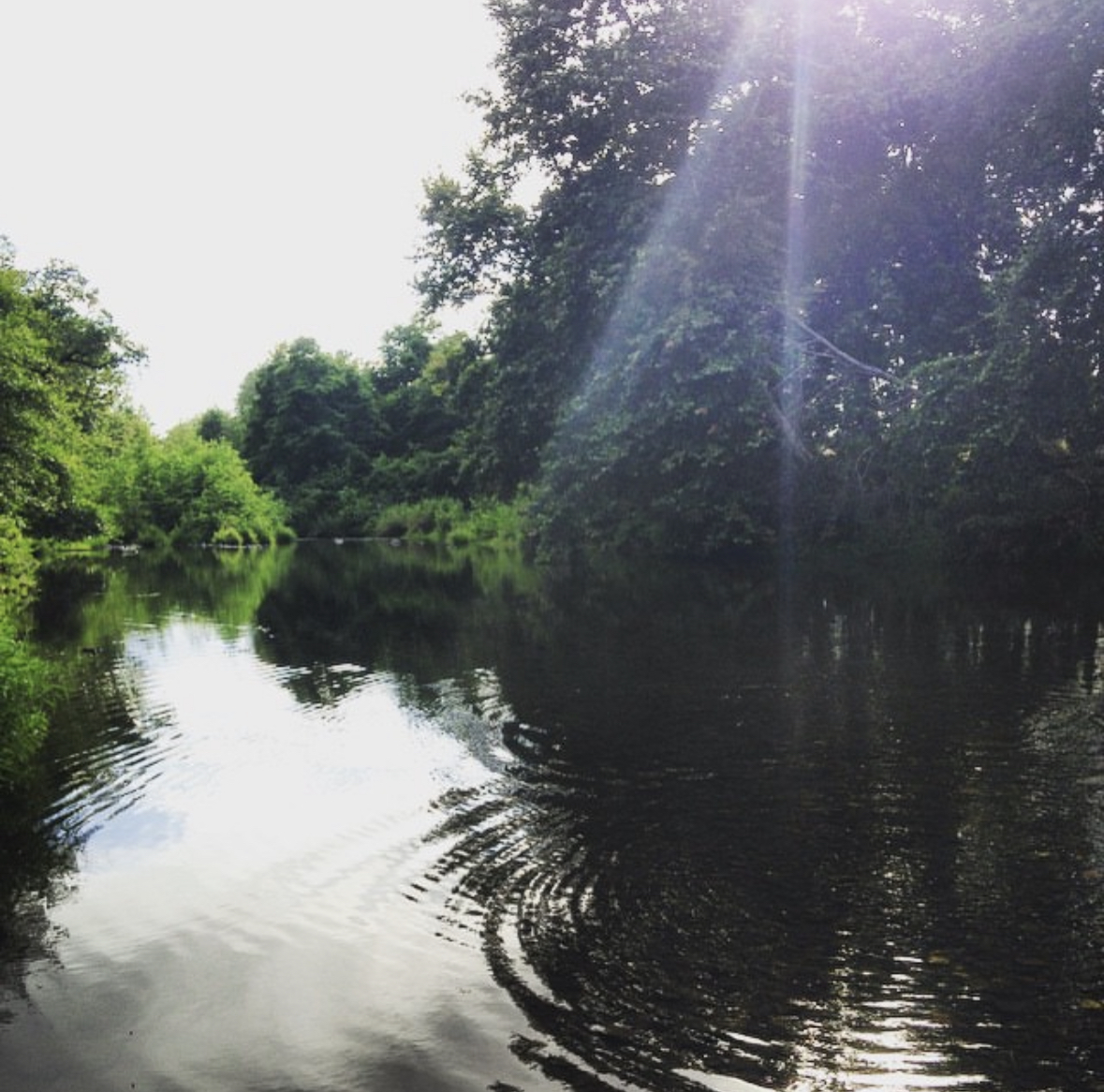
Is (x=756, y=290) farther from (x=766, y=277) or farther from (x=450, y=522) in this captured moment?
(x=450, y=522)

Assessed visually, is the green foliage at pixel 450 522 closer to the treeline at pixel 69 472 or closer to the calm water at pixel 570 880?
the treeline at pixel 69 472

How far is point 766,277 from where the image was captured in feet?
87.8

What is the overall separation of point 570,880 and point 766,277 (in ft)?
74.2

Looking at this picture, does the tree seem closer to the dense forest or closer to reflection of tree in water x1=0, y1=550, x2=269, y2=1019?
the dense forest

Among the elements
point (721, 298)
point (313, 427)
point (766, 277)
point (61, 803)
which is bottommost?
point (61, 803)

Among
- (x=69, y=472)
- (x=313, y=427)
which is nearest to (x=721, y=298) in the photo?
(x=69, y=472)

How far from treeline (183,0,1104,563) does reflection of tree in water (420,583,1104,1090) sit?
1358cm

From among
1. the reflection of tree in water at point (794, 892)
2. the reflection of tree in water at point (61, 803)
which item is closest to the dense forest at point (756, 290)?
the reflection of tree in water at point (61, 803)

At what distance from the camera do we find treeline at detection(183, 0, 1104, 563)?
24609 millimetres

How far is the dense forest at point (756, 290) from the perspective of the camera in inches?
938

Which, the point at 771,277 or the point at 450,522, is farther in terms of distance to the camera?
the point at 450,522

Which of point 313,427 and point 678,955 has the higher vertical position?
point 313,427

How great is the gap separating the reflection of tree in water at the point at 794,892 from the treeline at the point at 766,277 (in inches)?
535

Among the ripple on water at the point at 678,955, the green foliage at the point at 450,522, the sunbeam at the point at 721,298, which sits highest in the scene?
the sunbeam at the point at 721,298
